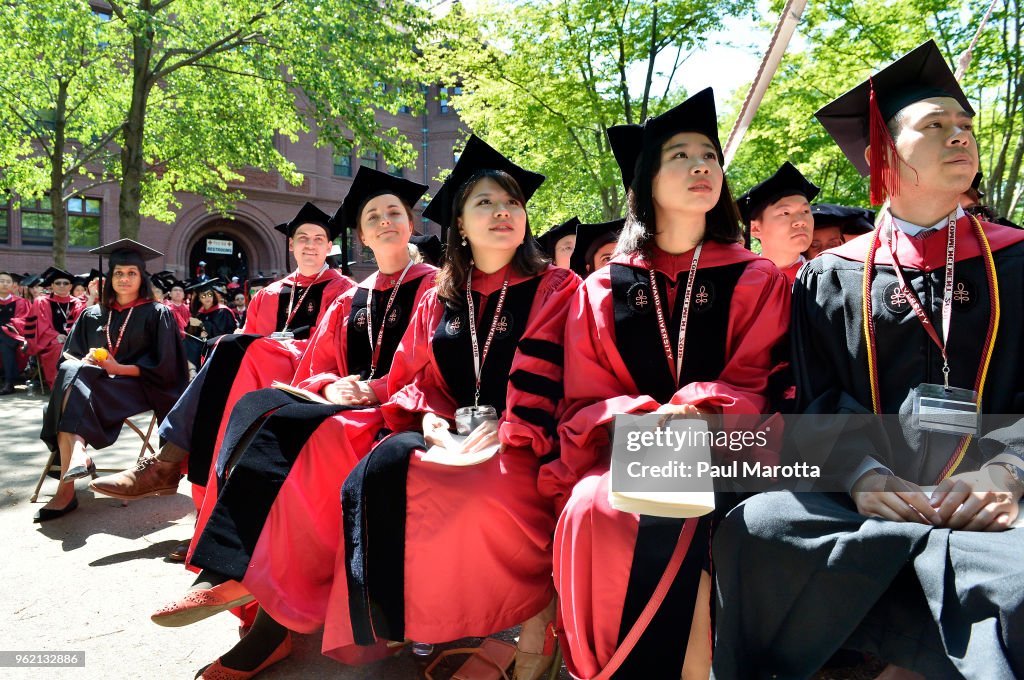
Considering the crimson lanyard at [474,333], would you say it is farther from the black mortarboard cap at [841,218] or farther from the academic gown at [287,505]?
the black mortarboard cap at [841,218]

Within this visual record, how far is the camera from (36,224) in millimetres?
23125

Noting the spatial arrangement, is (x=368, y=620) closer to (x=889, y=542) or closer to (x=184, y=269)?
(x=889, y=542)

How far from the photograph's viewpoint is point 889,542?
5.62 ft

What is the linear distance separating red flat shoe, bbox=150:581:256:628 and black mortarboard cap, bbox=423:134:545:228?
1864 mm

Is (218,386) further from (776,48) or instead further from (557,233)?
(776,48)

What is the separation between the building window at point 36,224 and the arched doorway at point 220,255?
4.61m

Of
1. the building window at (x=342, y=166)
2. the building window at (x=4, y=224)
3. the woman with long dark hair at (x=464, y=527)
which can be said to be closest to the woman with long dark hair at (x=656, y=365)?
the woman with long dark hair at (x=464, y=527)

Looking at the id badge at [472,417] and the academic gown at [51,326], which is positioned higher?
the id badge at [472,417]

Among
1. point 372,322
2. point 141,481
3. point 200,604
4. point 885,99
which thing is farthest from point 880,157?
point 141,481

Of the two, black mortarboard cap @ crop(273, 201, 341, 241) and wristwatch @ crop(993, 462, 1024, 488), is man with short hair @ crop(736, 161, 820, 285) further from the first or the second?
black mortarboard cap @ crop(273, 201, 341, 241)

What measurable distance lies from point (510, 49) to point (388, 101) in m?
3.41

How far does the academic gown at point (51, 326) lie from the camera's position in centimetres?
1178

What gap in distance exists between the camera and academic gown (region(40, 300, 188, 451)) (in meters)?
5.02

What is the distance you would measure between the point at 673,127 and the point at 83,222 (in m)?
26.6
